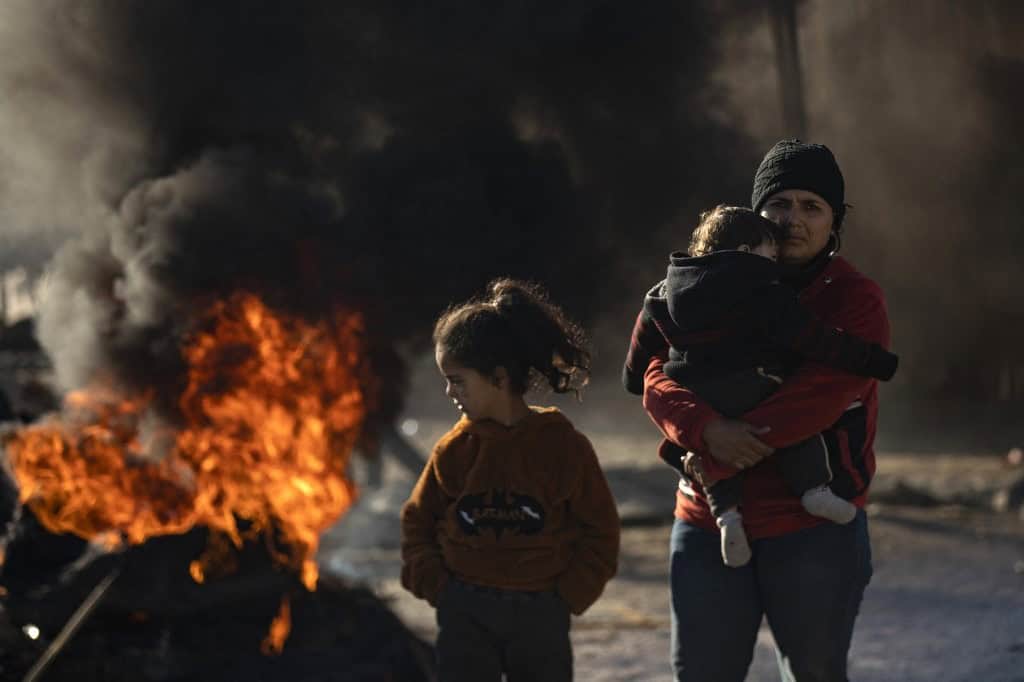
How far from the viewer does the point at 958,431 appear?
13.3 meters

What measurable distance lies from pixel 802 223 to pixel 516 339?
76cm

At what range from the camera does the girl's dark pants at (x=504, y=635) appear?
2.74m

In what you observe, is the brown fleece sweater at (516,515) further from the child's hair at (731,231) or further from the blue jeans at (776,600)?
the child's hair at (731,231)

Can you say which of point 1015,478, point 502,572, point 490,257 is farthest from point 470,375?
point 1015,478

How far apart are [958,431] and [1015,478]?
377 cm

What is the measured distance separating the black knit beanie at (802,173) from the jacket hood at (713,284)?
25cm

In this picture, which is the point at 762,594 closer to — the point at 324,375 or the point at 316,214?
the point at 324,375

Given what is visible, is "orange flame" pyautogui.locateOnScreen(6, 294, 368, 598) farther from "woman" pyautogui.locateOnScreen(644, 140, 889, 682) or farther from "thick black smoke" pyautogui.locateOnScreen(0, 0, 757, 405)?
"woman" pyautogui.locateOnScreen(644, 140, 889, 682)

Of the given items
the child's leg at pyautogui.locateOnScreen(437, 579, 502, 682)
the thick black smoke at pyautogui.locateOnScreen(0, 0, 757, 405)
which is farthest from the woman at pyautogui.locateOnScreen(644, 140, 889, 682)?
the thick black smoke at pyautogui.locateOnScreen(0, 0, 757, 405)

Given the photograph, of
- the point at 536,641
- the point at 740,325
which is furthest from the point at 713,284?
the point at 536,641

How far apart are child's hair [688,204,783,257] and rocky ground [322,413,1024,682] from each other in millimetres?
3068

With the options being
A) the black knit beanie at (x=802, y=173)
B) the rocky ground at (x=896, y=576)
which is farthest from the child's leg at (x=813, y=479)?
the rocky ground at (x=896, y=576)

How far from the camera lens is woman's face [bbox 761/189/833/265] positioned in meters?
2.60

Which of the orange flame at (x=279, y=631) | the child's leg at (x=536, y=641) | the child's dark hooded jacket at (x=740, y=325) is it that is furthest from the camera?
the orange flame at (x=279, y=631)
